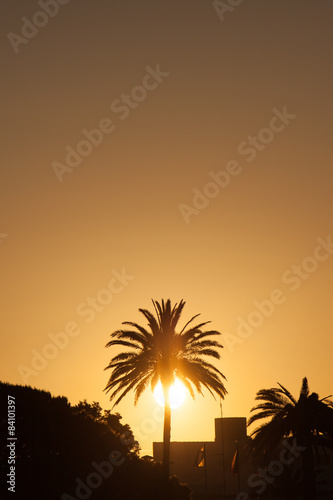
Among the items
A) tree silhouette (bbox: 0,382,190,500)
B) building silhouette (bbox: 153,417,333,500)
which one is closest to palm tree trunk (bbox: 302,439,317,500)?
tree silhouette (bbox: 0,382,190,500)

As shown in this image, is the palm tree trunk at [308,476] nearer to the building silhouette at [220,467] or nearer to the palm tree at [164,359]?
the palm tree at [164,359]

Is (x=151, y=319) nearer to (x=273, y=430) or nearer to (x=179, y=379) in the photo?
(x=179, y=379)

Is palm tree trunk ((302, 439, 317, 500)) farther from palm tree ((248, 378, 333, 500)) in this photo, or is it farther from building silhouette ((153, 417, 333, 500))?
building silhouette ((153, 417, 333, 500))

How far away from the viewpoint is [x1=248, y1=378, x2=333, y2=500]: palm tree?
48.7 metres

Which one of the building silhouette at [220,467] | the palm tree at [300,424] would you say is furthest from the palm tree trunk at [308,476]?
the building silhouette at [220,467]

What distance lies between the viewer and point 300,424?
49125mm

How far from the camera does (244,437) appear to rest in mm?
127500

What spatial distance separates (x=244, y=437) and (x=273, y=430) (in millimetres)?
80768

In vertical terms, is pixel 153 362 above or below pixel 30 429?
above

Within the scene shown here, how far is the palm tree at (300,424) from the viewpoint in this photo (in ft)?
160

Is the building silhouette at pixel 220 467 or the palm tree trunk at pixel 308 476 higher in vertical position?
the building silhouette at pixel 220 467

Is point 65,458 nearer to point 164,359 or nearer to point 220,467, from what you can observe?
point 164,359

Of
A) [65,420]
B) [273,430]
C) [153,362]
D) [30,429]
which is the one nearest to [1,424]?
[30,429]

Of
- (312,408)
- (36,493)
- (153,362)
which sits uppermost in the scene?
(153,362)
